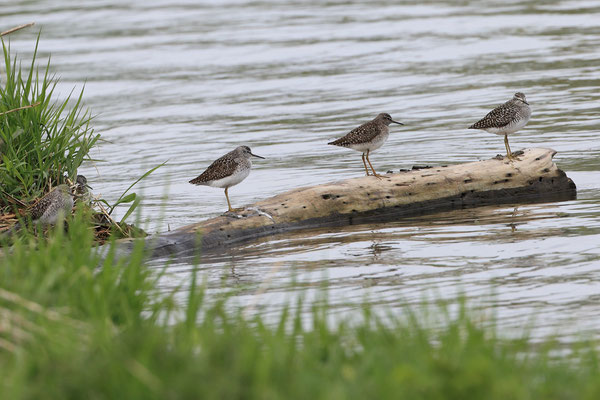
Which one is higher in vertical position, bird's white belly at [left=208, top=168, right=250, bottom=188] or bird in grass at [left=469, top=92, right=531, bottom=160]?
bird in grass at [left=469, top=92, right=531, bottom=160]

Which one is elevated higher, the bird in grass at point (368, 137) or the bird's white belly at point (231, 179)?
the bird in grass at point (368, 137)

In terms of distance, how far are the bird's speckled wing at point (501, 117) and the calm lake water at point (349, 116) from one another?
1404 mm

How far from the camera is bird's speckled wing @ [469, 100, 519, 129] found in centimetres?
1541

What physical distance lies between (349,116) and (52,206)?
11894 millimetres

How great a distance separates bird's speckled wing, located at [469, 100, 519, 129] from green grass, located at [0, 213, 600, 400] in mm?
8535

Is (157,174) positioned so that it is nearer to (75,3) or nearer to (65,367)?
(65,367)

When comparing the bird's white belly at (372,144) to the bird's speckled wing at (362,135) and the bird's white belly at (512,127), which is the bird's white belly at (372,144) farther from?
the bird's white belly at (512,127)

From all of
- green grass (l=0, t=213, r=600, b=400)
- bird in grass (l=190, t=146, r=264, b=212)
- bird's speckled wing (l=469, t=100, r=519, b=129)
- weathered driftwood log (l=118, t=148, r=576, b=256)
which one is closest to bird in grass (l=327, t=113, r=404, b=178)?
weathered driftwood log (l=118, t=148, r=576, b=256)

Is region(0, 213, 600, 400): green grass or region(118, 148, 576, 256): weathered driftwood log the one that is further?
region(118, 148, 576, 256): weathered driftwood log

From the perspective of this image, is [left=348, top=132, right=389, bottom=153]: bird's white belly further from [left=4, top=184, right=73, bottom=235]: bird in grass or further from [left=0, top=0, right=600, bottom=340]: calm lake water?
[left=4, top=184, right=73, bottom=235]: bird in grass

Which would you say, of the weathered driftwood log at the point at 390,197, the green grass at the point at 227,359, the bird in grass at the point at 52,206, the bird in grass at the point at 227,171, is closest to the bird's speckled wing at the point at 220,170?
the bird in grass at the point at 227,171

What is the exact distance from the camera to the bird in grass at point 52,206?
37.0 ft

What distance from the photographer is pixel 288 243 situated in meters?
12.6

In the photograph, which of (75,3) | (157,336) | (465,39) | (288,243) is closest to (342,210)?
(288,243)
